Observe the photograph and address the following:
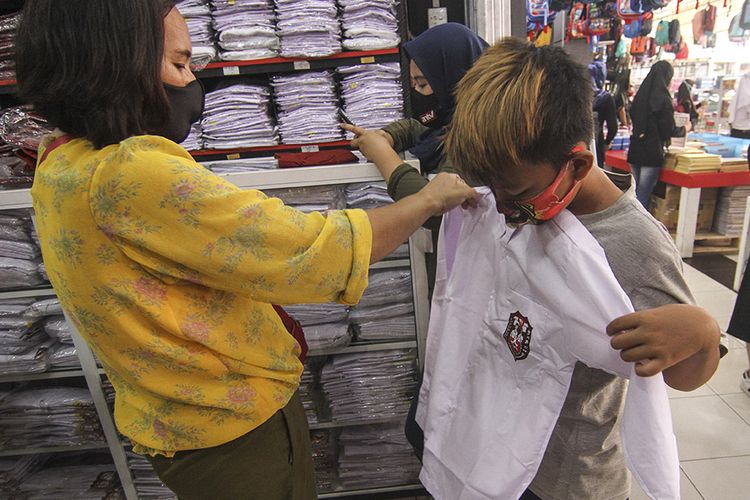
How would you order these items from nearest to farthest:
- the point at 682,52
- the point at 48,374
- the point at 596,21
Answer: the point at 48,374 < the point at 596,21 < the point at 682,52

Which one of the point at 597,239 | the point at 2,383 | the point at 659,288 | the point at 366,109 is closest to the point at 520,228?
the point at 597,239

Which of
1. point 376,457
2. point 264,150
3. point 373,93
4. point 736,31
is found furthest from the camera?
point 736,31

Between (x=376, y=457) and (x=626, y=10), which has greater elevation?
(x=626, y=10)

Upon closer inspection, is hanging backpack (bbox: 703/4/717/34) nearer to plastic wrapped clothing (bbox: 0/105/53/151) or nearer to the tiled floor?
the tiled floor

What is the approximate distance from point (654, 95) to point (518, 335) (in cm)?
537

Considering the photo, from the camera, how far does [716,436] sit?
256 centimetres

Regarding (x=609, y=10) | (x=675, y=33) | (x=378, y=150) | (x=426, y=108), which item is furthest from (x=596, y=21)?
(x=378, y=150)

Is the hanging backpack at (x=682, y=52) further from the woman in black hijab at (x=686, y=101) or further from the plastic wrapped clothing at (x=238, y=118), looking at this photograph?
the plastic wrapped clothing at (x=238, y=118)

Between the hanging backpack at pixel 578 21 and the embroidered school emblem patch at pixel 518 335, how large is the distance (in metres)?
7.14

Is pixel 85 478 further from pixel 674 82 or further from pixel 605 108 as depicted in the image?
pixel 674 82

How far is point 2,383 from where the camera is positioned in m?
2.18

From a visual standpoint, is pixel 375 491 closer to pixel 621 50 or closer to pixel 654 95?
pixel 654 95

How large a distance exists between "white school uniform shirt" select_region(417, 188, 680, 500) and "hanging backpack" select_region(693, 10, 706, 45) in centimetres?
839

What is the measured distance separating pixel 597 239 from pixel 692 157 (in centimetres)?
496
